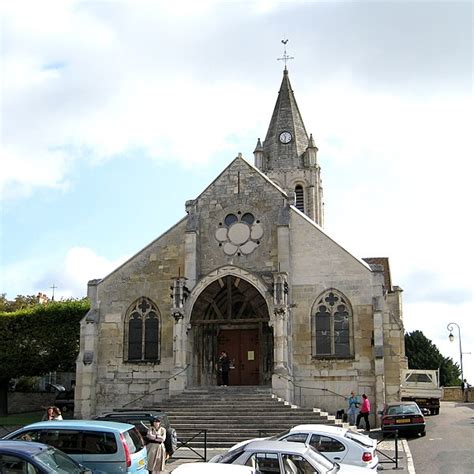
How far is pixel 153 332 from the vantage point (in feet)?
89.6

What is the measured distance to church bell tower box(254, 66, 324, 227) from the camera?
44500mm

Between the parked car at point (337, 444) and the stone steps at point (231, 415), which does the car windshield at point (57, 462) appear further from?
the stone steps at point (231, 415)

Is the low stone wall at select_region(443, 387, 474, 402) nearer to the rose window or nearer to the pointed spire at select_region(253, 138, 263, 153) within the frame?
the pointed spire at select_region(253, 138, 263, 153)

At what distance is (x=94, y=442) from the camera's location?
11531 millimetres

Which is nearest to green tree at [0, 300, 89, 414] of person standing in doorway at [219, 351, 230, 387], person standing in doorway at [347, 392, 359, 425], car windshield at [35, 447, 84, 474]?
person standing in doorway at [219, 351, 230, 387]

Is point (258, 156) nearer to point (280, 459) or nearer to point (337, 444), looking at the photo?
point (337, 444)

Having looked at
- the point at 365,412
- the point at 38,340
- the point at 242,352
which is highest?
the point at 38,340

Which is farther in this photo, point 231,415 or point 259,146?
point 259,146

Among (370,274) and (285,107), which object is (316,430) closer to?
(370,274)

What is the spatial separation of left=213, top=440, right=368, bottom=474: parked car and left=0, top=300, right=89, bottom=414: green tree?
2420 cm

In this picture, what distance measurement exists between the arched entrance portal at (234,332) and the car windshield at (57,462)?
53.1 ft

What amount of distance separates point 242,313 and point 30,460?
18068 millimetres

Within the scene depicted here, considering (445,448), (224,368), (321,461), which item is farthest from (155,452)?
(224,368)

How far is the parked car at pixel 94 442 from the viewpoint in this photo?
11.4 metres
